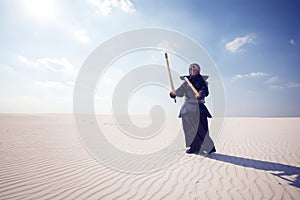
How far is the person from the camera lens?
596 centimetres

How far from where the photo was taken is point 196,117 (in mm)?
6043

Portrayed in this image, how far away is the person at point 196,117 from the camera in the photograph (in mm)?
5965

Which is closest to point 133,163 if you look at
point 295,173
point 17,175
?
point 17,175

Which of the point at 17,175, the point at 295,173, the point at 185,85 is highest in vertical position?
the point at 185,85

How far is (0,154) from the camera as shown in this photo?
219 inches

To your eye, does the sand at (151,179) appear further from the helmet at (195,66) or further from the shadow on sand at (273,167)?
the helmet at (195,66)

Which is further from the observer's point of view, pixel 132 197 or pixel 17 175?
pixel 17 175

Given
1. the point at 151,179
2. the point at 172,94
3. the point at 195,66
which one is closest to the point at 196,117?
the point at 172,94

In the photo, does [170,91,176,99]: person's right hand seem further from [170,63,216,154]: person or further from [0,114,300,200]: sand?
[0,114,300,200]: sand

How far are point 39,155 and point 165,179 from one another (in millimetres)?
4428

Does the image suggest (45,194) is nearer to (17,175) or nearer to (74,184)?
(74,184)

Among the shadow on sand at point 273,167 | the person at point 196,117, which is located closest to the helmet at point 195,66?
the person at point 196,117

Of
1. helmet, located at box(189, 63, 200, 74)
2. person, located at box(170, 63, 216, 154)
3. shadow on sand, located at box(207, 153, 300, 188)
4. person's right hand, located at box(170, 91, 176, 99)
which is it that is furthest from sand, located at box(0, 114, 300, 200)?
helmet, located at box(189, 63, 200, 74)

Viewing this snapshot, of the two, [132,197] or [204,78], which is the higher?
[204,78]
